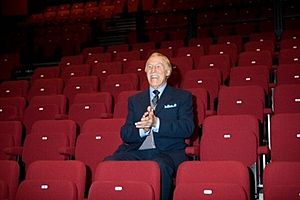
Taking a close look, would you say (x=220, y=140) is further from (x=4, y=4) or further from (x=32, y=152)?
(x=4, y=4)

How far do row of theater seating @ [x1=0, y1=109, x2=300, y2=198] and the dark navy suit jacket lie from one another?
0.17 m

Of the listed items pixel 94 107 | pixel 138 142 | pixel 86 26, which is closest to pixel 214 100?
pixel 94 107

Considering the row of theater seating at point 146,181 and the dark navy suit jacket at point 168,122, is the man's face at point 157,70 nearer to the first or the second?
the dark navy suit jacket at point 168,122

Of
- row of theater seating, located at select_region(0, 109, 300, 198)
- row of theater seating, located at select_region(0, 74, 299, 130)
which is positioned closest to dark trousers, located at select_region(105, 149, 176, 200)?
row of theater seating, located at select_region(0, 109, 300, 198)

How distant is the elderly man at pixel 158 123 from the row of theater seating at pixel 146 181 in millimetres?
161

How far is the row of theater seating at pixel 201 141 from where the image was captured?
235cm

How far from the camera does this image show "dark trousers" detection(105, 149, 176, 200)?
200 centimetres

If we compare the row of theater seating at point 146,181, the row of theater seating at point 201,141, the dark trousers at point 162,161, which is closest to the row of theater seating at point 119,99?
the row of theater seating at point 201,141

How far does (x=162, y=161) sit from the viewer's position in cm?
208

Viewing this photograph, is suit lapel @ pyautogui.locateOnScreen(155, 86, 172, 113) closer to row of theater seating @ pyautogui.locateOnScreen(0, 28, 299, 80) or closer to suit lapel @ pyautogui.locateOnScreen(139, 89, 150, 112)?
suit lapel @ pyautogui.locateOnScreen(139, 89, 150, 112)

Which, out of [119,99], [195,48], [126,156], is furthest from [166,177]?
[195,48]

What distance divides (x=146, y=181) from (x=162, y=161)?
5.9 inches

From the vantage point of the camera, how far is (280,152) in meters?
2.35

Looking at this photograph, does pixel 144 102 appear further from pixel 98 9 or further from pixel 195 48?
pixel 98 9
